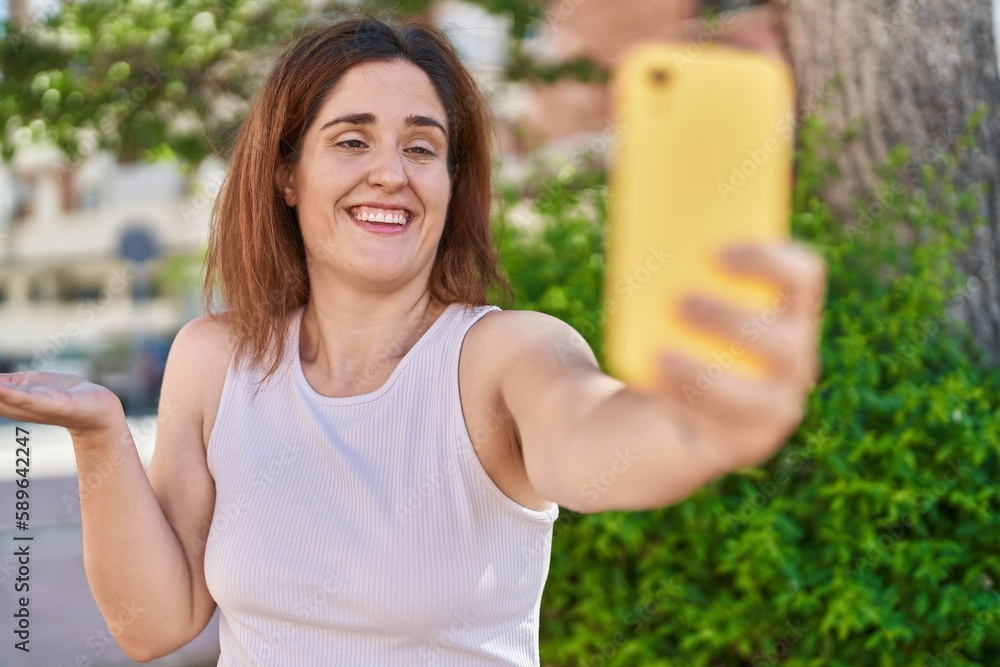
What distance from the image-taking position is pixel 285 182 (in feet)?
6.66

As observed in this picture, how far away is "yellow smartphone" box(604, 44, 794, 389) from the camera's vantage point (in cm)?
84

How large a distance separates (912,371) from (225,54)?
3414 mm

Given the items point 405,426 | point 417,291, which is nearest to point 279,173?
point 417,291

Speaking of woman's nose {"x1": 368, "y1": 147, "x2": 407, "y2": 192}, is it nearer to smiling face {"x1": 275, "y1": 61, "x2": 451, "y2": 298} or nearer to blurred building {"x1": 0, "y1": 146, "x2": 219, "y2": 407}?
smiling face {"x1": 275, "y1": 61, "x2": 451, "y2": 298}

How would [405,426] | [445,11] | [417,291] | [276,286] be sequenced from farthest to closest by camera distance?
[445,11]
[276,286]
[417,291]
[405,426]

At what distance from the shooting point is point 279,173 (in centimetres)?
201

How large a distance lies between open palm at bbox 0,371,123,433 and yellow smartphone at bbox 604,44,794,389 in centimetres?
106

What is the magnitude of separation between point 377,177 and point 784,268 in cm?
111

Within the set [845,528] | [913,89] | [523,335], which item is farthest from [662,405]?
[913,89]

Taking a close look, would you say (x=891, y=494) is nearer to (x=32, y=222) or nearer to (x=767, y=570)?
(x=767, y=570)

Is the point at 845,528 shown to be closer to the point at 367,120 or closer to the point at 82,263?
the point at 367,120

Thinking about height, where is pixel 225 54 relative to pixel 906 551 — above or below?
above

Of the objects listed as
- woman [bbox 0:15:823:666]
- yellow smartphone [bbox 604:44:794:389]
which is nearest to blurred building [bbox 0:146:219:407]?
woman [bbox 0:15:823:666]

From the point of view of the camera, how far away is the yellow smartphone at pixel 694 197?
0.84m
